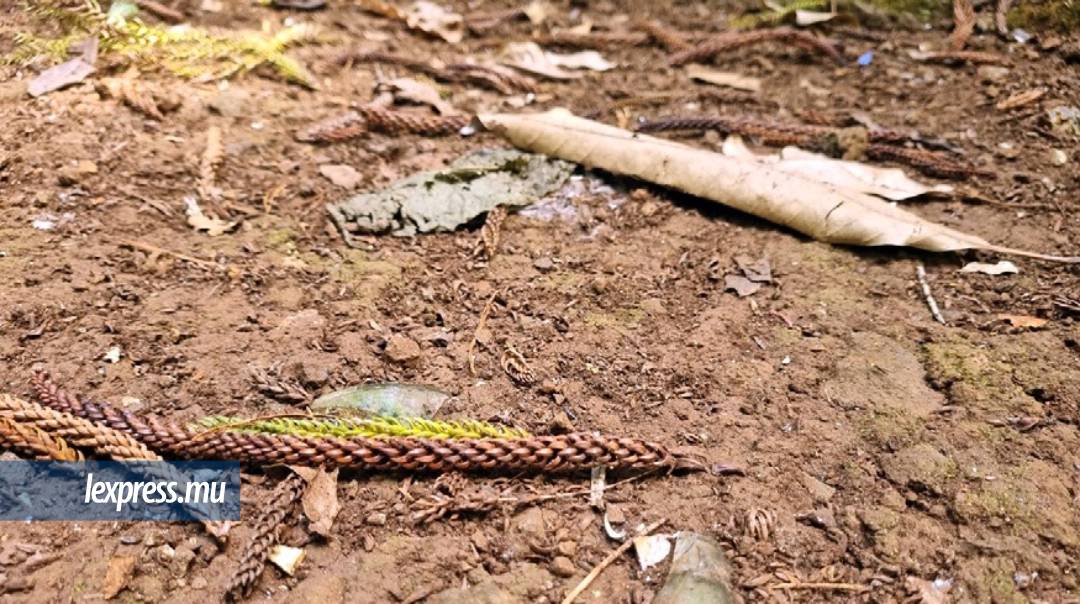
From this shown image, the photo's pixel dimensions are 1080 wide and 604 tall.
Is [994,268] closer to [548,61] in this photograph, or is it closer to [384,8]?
[548,61]

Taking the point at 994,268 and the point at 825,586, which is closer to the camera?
the point at 825,586

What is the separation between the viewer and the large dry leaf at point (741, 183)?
2734mm

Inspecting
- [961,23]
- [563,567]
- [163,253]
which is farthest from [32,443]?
[961,23]

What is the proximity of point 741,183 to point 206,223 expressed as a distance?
192 cm

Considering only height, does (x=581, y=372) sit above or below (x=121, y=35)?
below

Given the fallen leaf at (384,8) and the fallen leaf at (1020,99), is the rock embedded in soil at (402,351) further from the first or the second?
the fallen leaf at (1020,99)

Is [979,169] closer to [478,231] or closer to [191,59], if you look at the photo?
[478,231]

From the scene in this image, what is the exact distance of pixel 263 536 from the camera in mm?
1865

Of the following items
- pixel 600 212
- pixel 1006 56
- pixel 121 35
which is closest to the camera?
pixel 600 212

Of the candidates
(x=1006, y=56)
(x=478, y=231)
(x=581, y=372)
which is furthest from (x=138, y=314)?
(x=1006, y=56)

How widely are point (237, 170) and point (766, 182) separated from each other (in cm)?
200

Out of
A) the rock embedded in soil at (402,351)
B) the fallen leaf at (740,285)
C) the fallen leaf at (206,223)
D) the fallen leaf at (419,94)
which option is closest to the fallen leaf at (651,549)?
the rock embedded in soil at (402,351)

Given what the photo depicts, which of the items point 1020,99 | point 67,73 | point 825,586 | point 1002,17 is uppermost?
point 67,73

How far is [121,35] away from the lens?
3.50 metres
